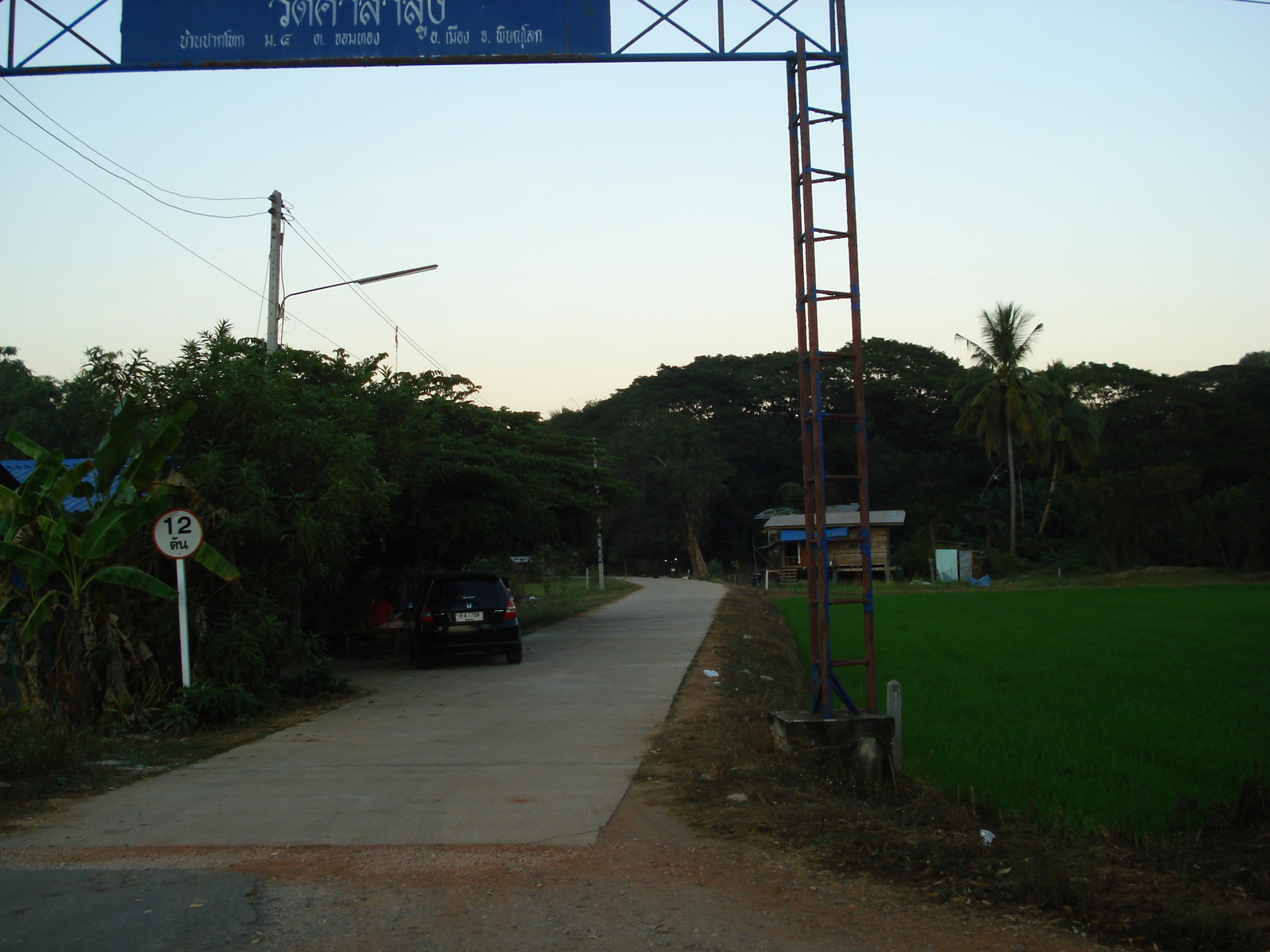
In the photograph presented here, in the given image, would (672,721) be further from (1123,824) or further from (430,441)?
(430,441)

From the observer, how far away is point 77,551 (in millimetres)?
10047

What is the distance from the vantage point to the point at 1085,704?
39.0 ft

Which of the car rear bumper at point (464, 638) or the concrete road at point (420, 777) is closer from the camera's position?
the concrete road at point (420, 777)

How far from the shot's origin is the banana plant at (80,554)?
1005 centimetres

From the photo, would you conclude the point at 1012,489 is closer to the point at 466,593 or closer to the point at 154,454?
the point at 466,593

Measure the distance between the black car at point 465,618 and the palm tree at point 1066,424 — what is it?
44.2 metres

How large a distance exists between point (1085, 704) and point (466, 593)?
351 inches

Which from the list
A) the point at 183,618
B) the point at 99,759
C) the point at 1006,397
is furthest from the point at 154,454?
the point at 1006,397

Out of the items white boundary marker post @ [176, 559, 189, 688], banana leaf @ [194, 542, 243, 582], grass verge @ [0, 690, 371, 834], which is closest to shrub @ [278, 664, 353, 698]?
grass verge @ [0, 690, 371, 834]

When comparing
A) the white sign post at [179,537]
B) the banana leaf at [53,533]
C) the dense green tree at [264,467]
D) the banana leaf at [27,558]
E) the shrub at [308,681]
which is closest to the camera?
the banana leaf at [27,558]

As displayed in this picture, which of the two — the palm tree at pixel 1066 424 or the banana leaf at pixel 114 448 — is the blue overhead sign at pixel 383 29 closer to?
the banana leaf at pixel 114 448

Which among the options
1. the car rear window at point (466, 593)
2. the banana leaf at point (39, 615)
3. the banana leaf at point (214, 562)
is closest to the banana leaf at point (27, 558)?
the banana leaf at point (39, 615)

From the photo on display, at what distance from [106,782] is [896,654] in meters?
13.1

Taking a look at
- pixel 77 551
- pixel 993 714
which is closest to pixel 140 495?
pixel 77 551
